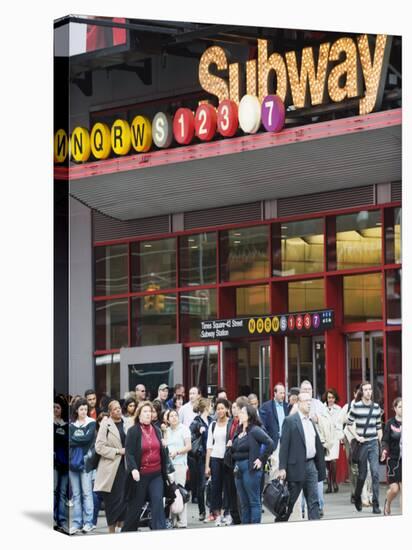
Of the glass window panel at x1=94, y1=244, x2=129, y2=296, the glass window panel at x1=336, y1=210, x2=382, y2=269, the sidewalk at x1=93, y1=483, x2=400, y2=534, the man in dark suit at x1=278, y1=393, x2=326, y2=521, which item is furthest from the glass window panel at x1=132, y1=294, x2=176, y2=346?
the glass window panel at x1=336, y1=210, x2=382, y2=269

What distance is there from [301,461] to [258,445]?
655 mm

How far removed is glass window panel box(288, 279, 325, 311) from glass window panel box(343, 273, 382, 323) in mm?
371

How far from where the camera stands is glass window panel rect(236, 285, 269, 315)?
1964 cm

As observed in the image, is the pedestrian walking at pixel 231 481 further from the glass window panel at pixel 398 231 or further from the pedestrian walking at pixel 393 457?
the glass window panel at pixel 398 231

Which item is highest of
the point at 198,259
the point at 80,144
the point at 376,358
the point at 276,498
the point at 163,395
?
the point at 80,144

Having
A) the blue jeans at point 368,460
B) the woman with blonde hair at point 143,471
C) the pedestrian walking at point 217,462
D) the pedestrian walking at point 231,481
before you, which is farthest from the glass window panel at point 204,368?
the blue jeans at point 368,460

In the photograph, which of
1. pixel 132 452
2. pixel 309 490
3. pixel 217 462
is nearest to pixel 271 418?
pixel 217 462

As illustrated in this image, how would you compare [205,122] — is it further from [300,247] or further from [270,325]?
[270,325]

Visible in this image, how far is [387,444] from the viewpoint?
64.9ft

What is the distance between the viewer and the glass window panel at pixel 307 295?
65.3 feet

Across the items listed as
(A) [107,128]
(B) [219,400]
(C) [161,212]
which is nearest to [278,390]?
(B) [219,400]

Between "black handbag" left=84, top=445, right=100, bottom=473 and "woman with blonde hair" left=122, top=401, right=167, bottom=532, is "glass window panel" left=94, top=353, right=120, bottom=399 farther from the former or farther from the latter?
"black handbag" left=84, top=445, right=100, bottom=473

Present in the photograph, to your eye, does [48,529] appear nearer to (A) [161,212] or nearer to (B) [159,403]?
(B) [159,403]

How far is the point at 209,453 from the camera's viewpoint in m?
18.9
